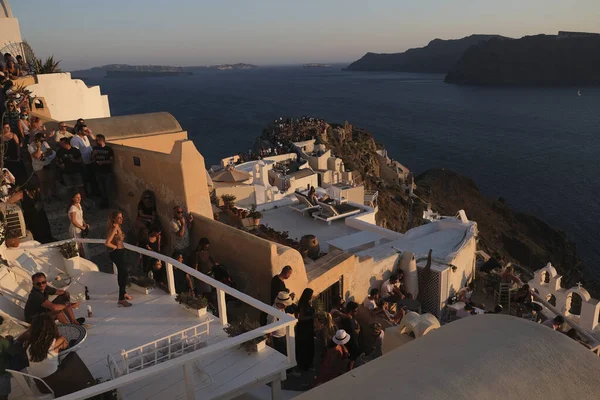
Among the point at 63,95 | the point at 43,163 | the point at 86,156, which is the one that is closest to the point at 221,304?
the point at 86,156

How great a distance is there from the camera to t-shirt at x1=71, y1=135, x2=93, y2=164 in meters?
9.90

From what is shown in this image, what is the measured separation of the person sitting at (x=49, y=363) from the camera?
4.38 m

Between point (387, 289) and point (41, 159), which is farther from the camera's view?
point (387, 289)

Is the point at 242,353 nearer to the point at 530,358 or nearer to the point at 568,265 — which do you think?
the point at 530,358

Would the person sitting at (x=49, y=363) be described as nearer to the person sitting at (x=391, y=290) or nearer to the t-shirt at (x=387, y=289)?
the person sitting at (x=391, y=290)

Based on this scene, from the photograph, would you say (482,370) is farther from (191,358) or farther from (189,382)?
(189,382)

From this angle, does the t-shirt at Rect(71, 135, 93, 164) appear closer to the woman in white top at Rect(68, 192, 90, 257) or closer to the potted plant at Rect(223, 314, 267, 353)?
the woman in white top at Rect(68, 192, 90, 257)

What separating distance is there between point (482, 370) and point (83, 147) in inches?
347

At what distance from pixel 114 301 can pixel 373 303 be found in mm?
5214

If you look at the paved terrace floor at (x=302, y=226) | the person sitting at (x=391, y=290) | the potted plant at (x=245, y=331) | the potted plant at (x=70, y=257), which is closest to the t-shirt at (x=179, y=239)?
the potted plant at (x=70, y=257)

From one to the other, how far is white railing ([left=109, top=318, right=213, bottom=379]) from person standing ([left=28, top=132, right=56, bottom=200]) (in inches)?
242

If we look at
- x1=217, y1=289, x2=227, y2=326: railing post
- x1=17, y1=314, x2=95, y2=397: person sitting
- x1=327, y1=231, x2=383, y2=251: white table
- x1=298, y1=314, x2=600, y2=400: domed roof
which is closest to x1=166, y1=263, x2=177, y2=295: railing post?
x1=217, y1=289, x2=227, y2=326: railing post

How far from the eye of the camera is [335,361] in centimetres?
Answer: 635

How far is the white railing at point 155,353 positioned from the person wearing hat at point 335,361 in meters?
1.68
